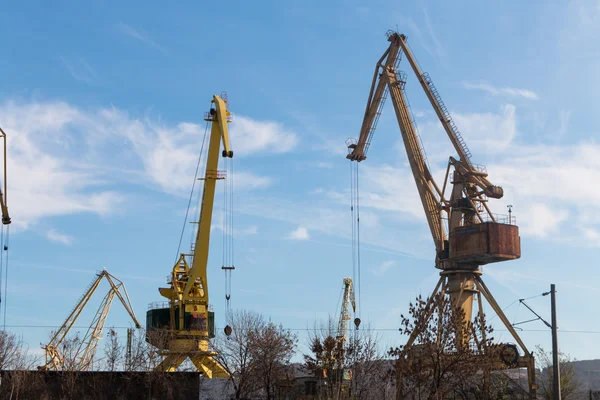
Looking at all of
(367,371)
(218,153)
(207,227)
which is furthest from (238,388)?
(218,153)

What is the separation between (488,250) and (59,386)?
38.9 m

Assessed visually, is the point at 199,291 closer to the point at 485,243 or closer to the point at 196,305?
the point at 196,305

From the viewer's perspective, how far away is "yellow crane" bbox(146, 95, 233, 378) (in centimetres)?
7464

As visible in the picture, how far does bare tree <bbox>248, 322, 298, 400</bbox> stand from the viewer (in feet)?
212

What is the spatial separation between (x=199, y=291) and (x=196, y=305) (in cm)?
165

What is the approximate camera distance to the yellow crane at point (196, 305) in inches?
2939

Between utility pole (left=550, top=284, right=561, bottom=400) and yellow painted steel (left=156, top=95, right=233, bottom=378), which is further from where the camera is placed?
yellow painted steel (left=156, top=95, right=233, bottom=378)

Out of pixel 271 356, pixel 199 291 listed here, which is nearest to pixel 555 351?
pixel 271 356

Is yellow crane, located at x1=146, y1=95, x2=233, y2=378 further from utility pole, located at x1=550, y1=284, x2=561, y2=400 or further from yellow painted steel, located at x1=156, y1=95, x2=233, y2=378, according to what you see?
utility pole, located at x1=550, y1=284, x2=561, y2=400

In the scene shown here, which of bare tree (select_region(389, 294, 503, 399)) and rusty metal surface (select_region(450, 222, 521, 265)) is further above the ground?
rusty metal surface (select_region(450, 222, 521, 265))

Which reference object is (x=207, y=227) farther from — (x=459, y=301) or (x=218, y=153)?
(x=459, y=301)

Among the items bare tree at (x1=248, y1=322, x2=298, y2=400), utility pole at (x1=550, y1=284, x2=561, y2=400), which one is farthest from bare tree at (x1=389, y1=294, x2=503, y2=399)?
bare tree at (x1=248, y1=322, x2=298, y2=400)

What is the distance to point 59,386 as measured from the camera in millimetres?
Answer: 65750

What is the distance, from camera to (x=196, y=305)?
76.4m
